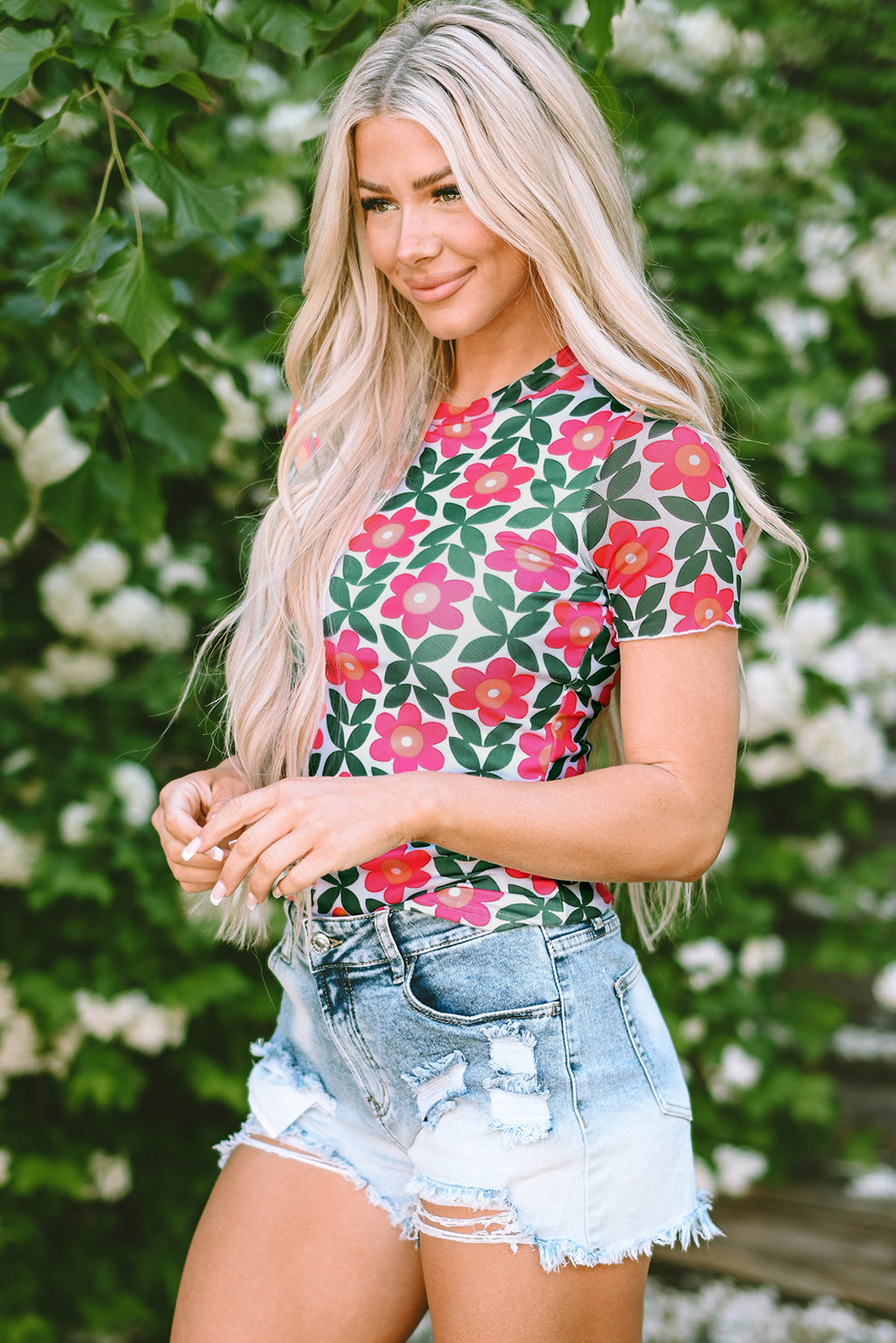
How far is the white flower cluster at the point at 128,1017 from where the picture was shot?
227 cm

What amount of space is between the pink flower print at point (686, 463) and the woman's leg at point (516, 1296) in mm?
718

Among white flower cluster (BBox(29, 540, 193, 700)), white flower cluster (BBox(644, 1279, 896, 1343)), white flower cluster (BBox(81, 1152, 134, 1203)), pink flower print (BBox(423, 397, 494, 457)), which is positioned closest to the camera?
pink flower print (BBox(423, 397, 494, 457))

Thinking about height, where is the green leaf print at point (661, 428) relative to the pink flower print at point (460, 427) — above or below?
below

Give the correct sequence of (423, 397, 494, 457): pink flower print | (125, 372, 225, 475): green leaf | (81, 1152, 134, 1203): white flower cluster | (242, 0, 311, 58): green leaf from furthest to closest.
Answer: (81, 1152, 134, 1203): white flower cluster → (125, 372, 225, 475): green leaf → (242, 0, 311, 58): green leaf → (423, 397, 494, 457): pink flower print

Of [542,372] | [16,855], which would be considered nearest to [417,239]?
[542,372]

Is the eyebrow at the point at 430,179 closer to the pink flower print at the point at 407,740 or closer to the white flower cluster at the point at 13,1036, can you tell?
the pink flower print at the point at 407,740

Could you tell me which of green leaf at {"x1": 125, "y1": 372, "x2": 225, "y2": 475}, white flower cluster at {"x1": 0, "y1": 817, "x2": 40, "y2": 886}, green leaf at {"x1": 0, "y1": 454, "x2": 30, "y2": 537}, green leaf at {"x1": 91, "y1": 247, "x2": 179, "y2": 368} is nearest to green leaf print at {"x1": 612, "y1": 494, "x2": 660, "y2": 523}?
green leaf at {"x1": 91, "y1": 247, "x2": 179, "y2": 368}

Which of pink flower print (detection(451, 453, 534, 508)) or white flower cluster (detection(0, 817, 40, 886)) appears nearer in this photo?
pink flower print (detection(451, 453, 534, 508))

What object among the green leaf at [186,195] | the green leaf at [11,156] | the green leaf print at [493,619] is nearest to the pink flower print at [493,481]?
the green leaf print at [493,619]

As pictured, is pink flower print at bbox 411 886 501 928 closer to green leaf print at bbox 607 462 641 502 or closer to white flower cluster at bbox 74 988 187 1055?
green leaf print at bbox 607 462 641 502

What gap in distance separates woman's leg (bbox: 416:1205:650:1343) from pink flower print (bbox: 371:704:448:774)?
431 mm

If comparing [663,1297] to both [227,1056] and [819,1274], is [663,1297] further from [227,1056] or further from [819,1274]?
[227,1056]

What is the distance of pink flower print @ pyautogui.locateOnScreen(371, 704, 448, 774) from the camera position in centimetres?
122

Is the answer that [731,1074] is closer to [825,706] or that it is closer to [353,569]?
[825,706]
